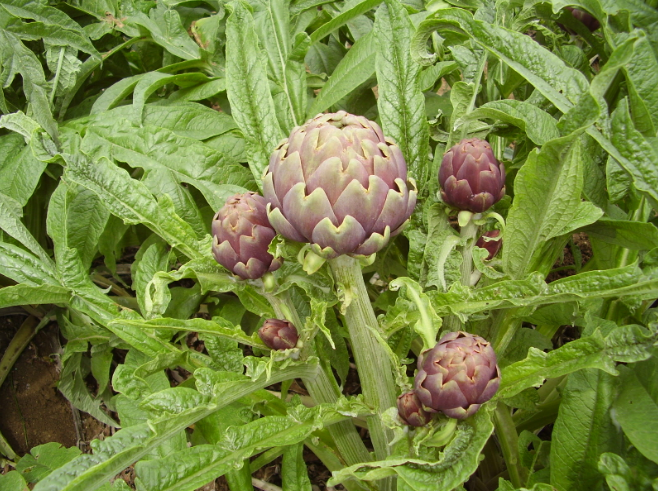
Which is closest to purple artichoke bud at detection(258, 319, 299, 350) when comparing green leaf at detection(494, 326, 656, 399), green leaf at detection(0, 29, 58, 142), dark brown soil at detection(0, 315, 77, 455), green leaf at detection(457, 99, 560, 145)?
green leaf at detection(494, 326, 656, 399)

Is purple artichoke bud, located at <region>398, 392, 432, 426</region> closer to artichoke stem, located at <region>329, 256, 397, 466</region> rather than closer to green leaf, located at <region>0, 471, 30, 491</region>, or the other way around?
artichoke stem, located at <region>329, 256, 397, 466</region>

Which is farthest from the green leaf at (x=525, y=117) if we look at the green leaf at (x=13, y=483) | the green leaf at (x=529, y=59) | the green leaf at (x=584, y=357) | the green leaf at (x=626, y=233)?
the green leaf at (x=13, y=483)

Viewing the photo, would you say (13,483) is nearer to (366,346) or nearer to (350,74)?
(366,346)

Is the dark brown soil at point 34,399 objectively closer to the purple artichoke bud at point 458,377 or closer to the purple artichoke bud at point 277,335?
the purple artichoke bud at point 277,335

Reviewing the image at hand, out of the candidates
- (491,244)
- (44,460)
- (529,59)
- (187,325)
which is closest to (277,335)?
(187,325)

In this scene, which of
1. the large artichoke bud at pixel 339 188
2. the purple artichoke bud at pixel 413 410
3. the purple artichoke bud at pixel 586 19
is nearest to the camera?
the large artichoke bud at pixel 339 188

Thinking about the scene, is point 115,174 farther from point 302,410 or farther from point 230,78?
point 302,410
